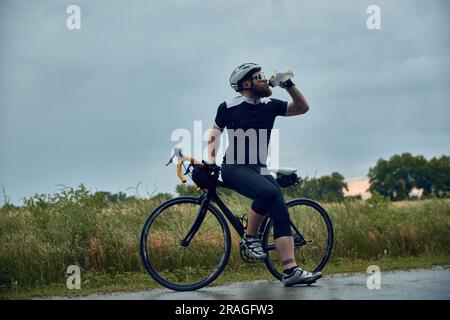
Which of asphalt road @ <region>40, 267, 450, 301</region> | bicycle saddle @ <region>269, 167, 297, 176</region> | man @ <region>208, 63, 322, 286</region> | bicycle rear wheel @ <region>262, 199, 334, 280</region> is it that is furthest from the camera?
bicycle rear wheel @ <region>262, 199, 334, 280</region>

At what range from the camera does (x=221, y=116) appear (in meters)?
7.28

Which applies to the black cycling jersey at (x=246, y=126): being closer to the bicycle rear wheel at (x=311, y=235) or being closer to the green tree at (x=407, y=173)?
the bicycle rear wheel at (x=311, y=235)

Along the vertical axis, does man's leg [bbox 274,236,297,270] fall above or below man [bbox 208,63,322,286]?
below

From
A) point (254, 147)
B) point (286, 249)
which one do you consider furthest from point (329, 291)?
point (254, 147)

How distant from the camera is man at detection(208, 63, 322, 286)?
7.20 m

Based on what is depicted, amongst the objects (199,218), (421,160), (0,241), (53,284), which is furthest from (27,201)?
(421,160)

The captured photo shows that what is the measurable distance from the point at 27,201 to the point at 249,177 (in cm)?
537

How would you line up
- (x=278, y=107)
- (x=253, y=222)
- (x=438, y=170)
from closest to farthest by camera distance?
(x=253, y=222)
(x=278, y=107)
(x=438, y=170)

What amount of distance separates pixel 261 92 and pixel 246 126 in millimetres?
444

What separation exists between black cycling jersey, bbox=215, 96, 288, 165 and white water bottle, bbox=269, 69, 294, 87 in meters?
0.27

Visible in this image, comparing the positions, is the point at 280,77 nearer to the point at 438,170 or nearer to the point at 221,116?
the point at 221,116

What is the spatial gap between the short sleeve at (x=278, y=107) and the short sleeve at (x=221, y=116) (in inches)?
22.6

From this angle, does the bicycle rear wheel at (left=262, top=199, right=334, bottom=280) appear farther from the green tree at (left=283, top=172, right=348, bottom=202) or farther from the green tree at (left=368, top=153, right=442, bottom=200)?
the green tree at (left=368, top=153, right=442, bottom=200)

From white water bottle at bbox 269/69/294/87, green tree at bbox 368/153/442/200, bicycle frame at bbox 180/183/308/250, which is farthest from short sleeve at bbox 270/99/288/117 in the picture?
green tree at bbox 368/153/442/200
